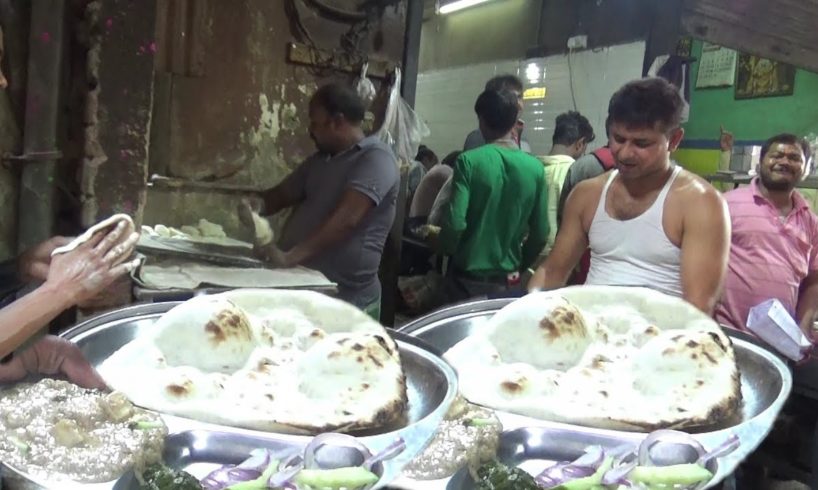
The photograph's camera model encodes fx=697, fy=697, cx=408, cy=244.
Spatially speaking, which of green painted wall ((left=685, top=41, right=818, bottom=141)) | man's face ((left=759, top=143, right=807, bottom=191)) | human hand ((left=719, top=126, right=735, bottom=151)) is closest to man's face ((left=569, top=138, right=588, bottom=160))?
man's face ((left=759, top=143, right=807, bottom=191))

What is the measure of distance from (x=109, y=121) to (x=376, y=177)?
39 centimetres

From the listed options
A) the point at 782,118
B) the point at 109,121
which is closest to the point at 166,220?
the point at 109,121

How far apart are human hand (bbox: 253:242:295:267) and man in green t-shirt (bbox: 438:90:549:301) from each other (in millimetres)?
238

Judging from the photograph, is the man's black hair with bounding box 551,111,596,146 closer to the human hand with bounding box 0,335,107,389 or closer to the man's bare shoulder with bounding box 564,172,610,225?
the man's bare shoulder with bounding box 564,172,610,225

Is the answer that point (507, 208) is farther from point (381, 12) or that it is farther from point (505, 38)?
point (381, 12)

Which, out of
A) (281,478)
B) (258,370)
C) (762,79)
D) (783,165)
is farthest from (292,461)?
(762,79)

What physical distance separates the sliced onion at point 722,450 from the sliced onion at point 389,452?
15.6 inches

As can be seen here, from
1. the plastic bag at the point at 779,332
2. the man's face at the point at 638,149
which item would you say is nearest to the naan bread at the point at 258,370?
the man's face at the point at 638,149

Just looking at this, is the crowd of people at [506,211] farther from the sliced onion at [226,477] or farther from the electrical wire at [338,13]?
the sliced onion at [226,477]

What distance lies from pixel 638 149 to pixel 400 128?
392 millimetres

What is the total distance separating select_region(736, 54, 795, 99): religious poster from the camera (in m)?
3.17

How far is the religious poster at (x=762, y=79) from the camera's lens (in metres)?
3.17

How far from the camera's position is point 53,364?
0.79 m

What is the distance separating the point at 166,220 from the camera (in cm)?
104
